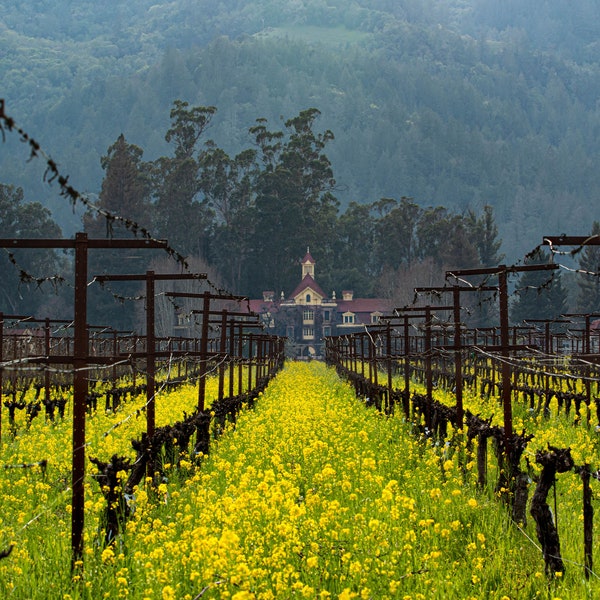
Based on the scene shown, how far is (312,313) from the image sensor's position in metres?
115

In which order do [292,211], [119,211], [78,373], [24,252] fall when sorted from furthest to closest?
1. [292,211]
2. [119,211]
3. [24,252]
4. [78,373]

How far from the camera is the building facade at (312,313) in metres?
114

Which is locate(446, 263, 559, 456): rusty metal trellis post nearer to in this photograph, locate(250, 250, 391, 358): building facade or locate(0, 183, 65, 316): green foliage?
locate(0, 183, 65, 316): green foliage

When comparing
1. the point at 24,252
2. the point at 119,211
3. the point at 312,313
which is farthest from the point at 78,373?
the point at 312,313

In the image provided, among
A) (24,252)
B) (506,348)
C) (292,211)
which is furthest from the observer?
(292,211)

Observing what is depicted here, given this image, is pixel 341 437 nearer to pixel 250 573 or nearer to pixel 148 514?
pixel 148 514

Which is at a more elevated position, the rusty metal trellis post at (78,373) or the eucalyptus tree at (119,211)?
the eucalyptus tree at (119,211)

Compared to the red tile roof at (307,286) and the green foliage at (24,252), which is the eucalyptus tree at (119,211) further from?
the red tile roof at (307,286)

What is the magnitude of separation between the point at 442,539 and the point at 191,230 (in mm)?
110410

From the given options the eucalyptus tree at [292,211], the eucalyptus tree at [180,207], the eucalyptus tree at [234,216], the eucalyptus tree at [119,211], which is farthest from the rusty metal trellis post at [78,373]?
the eucalyptus tree at [234,216]

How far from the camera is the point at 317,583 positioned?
301 inches

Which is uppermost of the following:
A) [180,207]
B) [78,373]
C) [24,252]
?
[180,207]

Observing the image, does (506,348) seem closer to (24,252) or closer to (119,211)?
(24,252)

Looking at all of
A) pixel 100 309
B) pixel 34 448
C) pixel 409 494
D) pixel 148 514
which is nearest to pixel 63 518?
pixel 148 514
